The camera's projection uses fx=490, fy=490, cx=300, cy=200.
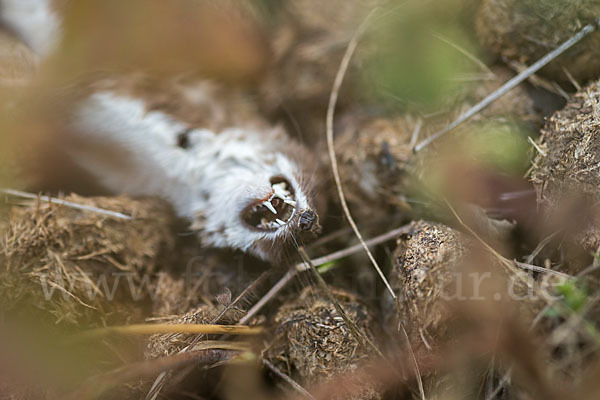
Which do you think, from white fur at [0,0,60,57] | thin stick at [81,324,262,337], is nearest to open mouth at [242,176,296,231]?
thin stick at [81,324,262,337]

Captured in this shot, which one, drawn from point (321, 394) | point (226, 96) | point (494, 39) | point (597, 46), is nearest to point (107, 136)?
point (226, 96)

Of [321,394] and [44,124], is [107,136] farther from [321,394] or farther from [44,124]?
[321,394]

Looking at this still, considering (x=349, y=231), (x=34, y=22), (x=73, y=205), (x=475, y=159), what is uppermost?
(x=34, y=22)

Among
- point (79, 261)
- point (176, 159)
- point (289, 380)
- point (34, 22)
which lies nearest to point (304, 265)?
point (289, 380)

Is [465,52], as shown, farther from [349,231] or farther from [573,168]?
[349,231]

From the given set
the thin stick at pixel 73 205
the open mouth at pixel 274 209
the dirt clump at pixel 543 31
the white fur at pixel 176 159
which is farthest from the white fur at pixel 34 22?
the dirt clump at pixel 543 31

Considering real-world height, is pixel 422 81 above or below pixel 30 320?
above

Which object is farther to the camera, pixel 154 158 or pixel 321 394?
pixel 154 158
